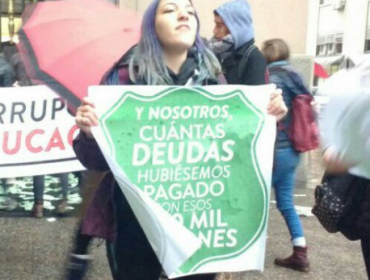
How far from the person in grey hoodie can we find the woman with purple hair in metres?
1.55

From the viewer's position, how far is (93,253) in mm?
5023

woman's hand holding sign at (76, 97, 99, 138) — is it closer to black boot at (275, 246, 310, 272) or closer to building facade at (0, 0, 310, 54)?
black boot at (275, 246, 310, 272)

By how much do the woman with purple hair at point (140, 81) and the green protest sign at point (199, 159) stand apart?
0.28ft

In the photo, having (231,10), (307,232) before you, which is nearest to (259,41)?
(307,232)

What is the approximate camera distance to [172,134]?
2.59m

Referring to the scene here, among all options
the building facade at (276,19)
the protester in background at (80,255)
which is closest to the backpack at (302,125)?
the protester in background at (80,255)

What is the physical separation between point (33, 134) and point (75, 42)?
5.53 feet

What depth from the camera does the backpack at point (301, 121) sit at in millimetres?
4832

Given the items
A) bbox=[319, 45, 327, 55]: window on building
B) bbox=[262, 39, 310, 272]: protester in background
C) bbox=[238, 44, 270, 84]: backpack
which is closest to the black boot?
bbox=[262, 39, 310, 272]: protester in background

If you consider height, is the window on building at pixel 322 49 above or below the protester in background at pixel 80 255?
below

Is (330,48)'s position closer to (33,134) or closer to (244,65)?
(33,134)

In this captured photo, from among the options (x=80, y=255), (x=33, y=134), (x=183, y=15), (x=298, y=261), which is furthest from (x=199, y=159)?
(x=33, y=134)

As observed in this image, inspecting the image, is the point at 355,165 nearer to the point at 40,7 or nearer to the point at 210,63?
the point at 210,63

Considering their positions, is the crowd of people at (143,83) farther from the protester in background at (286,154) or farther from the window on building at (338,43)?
the window on building at (338,43)
